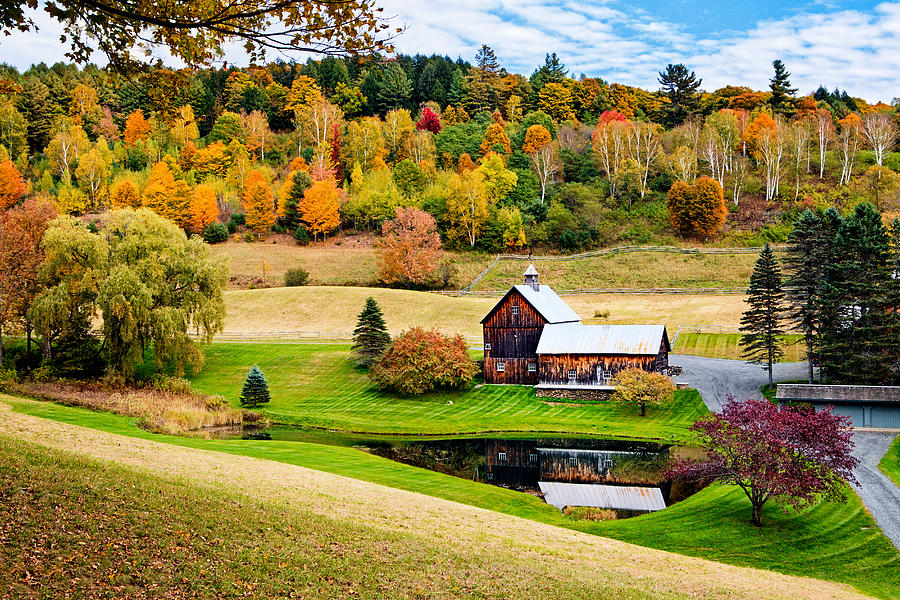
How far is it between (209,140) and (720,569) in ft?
385

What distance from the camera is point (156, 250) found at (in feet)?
161

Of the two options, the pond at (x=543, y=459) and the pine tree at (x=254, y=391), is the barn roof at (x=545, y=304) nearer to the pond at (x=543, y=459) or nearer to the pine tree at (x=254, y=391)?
the pond at (x=543, y=459)

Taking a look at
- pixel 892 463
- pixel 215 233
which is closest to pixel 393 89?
pixel 215 233

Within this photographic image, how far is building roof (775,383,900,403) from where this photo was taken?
35781mm

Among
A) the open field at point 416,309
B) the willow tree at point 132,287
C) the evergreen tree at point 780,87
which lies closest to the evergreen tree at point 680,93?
the evergreen tree at point 780,87

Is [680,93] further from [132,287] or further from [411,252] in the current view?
[132,287]

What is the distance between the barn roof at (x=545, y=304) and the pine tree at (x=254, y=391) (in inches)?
623

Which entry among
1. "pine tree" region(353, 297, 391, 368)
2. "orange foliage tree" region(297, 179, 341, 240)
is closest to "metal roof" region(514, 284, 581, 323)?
"pine tree" region(353, 297, 391, 368)

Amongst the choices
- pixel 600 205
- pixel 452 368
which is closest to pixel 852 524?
pixel 452 368

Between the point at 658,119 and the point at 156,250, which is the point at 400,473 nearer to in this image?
the point at 156,250

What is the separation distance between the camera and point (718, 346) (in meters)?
54.5

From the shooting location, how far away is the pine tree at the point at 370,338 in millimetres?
51438

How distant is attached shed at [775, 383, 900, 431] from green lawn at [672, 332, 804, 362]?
40.1 feet

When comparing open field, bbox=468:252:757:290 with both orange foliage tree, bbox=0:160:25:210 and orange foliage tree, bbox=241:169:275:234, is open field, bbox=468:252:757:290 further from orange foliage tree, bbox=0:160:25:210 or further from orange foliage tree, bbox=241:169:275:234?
orange foliage tree, bbox=0:160:25:210
